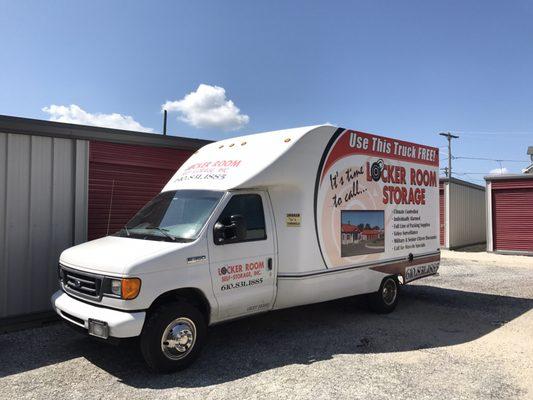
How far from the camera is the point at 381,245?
804 centimetres

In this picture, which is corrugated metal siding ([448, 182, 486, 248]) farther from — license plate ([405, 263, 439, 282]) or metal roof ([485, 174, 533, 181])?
license plate ([405, 263, 439, 282])

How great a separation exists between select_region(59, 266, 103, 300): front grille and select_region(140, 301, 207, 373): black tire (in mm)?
677

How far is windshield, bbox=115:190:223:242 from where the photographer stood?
5.68 m

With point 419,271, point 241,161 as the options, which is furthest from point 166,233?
point 419,271

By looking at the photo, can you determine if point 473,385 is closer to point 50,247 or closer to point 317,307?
point 317,307

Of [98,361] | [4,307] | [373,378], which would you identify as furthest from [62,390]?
[373,378]

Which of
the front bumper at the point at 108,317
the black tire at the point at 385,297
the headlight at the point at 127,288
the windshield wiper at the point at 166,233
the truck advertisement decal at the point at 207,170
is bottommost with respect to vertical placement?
the black tire at the point at 385,297

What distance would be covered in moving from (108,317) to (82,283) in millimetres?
715

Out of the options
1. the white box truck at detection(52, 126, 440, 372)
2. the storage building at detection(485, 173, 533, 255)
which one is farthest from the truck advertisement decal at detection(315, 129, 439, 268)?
the storage building at detection(485, 173, 533, 255)

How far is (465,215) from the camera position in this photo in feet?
75.3

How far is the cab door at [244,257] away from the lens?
5.63 m

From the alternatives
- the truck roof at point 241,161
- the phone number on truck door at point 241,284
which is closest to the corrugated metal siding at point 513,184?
the truck roof at point 241,161

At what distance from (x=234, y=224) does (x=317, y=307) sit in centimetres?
378

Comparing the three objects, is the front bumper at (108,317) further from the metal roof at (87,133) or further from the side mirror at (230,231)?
the metal roof at (87,133)
